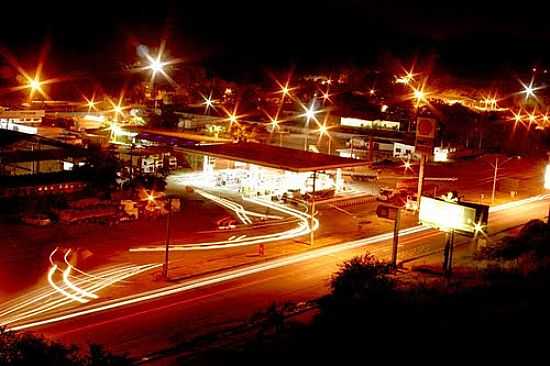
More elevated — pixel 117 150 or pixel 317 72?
pixel 317 72

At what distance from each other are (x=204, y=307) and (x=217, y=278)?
2704 mm

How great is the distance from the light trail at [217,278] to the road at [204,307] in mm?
124

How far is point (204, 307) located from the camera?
60.1 ft

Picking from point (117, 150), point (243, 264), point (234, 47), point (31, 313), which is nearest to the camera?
point (31, 313)

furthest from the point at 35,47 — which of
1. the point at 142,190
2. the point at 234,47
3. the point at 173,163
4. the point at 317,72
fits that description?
the point at 142,190

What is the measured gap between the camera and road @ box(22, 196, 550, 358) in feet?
52.1

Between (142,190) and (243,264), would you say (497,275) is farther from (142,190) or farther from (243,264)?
(142,190)

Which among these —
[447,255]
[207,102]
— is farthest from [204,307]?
[207,102]

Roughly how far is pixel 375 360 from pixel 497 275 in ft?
24.5

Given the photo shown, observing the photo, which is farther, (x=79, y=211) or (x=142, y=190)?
(x=142, y=190)

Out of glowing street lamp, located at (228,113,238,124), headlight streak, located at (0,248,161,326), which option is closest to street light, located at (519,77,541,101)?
glowing street lamp, located at (228,113,238,124)

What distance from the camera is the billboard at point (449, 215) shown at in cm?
2002

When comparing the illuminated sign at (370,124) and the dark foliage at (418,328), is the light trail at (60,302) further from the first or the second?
the illuminated sign at (370,124)

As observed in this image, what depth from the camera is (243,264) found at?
74.3 feet
